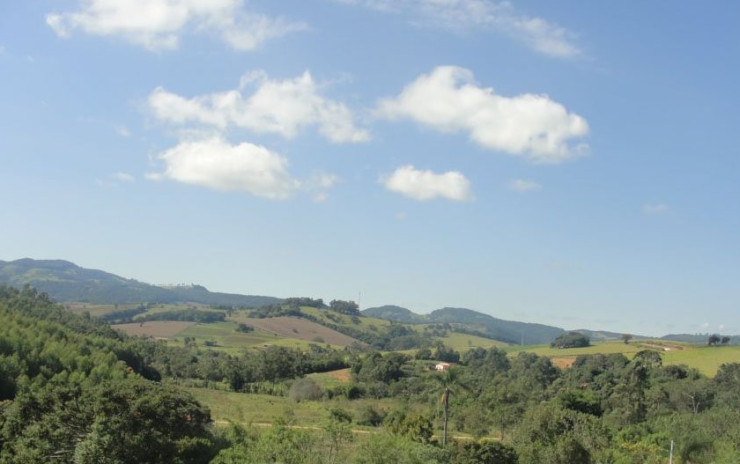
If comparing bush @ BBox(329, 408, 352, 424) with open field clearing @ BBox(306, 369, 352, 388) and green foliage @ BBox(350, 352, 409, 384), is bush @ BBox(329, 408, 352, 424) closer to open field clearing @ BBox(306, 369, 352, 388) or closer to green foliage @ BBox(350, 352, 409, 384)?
open field clearing @ BBox(306, 369, 352, 388)

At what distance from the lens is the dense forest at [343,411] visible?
39.6m

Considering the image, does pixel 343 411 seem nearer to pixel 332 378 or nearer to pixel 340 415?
pixel 340 415

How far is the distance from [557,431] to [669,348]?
357ft

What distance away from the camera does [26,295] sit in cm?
13962

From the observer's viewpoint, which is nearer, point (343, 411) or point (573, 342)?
point (343, 411)

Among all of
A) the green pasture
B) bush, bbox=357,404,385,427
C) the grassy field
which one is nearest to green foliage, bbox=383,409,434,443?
bush, bbox=357,404,385,427

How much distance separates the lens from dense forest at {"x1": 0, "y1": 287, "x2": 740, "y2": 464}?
39.6 metres

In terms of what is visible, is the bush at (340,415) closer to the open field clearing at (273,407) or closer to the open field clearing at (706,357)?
the open field clearing at (273,407)

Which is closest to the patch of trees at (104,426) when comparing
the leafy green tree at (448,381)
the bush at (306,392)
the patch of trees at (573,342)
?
the leafy green tree at (448,381)

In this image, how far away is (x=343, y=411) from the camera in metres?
81.9

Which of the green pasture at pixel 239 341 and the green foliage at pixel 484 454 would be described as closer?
the green foliage at pixel 484 454

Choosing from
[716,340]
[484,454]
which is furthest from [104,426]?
[716,340]

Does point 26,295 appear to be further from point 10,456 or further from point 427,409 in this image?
point 10,456

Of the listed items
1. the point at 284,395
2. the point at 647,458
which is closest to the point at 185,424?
the point at 647,458
